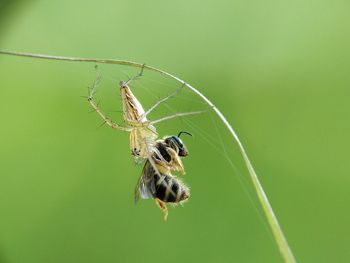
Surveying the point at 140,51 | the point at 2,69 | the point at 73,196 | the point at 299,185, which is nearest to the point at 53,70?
the point at 2,69

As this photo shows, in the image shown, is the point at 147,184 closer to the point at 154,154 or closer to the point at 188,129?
the point at 154,154

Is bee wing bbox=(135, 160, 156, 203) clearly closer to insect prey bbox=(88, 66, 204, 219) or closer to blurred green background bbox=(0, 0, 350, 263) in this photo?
insect prey bbox=(88, 66, 204, 219)

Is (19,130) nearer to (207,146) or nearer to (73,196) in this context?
(73,196)

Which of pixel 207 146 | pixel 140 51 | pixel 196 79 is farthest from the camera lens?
pixel 140 51

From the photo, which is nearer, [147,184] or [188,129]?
[147,184]

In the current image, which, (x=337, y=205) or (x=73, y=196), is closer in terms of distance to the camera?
(x=337, y=205)

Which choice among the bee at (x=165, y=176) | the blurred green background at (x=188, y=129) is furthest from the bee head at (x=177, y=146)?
the blurred green background at (x=188, y=129)

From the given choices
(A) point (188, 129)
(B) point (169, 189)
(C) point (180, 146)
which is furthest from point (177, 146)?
(A) point (188, 129)

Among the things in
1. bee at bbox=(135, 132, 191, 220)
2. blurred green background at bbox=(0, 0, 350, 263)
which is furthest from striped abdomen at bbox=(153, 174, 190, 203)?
blurred green background at bbox=(0, 0, 350, 263)
